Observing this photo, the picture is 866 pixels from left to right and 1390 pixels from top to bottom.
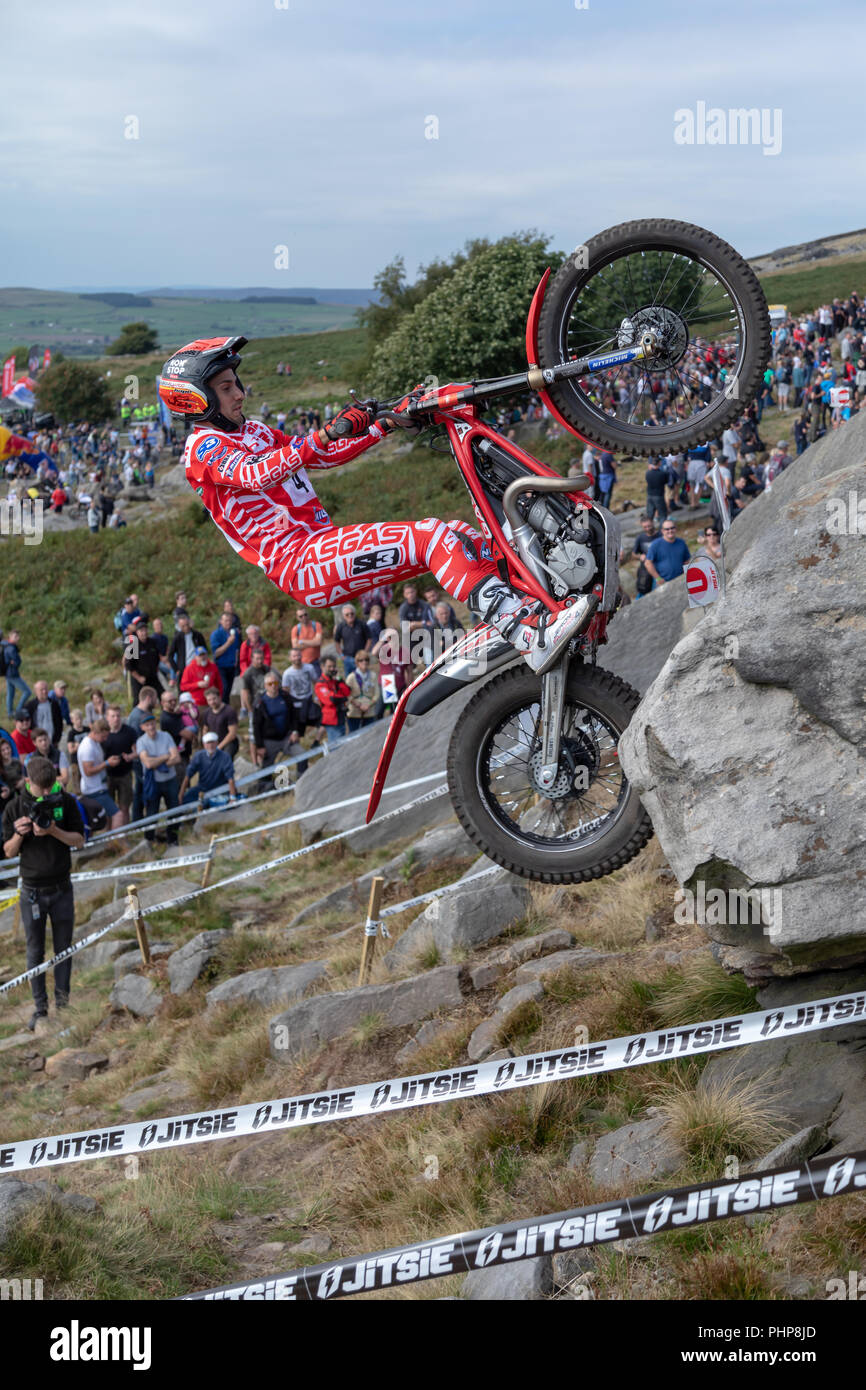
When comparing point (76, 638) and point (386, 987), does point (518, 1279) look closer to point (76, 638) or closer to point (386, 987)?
point (386, 987)

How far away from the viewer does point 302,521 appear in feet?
21.4

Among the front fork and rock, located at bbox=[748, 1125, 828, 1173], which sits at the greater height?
the front fork

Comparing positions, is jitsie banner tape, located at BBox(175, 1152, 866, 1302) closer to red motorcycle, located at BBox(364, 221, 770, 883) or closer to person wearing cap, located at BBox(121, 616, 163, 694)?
red motorcycle, located at BBox(364, 221, 770, 883)

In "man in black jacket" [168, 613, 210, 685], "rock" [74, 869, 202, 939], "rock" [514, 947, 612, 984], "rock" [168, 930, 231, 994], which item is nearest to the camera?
"rock" [514, 947, 612, 984]

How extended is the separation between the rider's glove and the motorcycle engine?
99 centimetres

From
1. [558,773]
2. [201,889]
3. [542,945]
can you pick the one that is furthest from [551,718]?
[201,889]

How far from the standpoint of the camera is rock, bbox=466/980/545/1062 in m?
7.04

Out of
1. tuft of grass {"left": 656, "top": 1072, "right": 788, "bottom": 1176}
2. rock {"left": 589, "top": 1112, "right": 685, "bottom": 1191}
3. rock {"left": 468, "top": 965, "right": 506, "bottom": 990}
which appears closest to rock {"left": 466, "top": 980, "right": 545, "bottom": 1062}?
rock {"left": 468, "top": 965, "right": 506, "bottom": 990}

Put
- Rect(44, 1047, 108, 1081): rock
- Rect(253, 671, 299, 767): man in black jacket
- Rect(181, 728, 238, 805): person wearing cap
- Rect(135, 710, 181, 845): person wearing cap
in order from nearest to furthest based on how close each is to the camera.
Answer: Rect(44, 1047, 108, 1081): rock < Rect(135, 710, 181, 845): person wearing cap < Rect(181, 728, 238, 805): person wearing cap < Rect(253, 671, 299, 767): man in black jacket

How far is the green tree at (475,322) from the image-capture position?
3781 cm

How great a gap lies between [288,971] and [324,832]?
3.23 metres

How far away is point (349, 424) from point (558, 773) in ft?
6.69

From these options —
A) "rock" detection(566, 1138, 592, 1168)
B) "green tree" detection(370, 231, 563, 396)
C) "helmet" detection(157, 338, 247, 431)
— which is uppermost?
"green tree" detection(370, 231, 563, 396)
